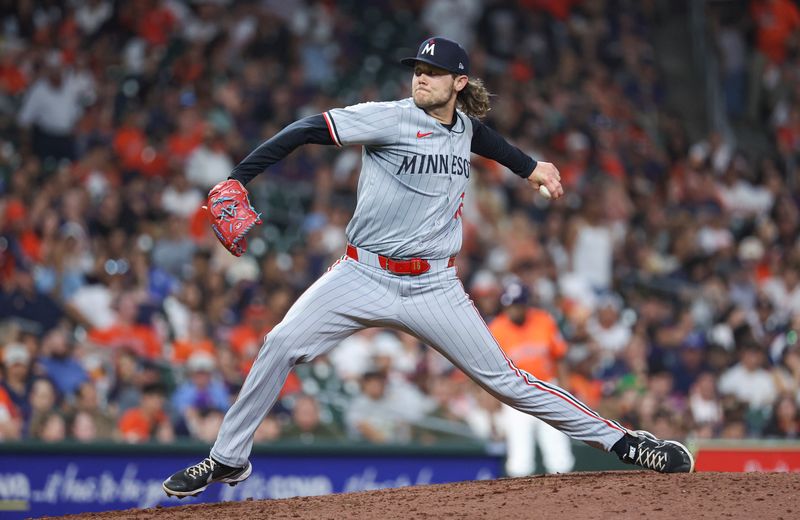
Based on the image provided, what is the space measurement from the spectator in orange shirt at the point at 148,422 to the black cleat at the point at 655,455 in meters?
4.09


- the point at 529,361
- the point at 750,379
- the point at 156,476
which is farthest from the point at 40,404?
the point at 750,379

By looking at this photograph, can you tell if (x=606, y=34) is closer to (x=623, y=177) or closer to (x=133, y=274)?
(x=623, y=177)

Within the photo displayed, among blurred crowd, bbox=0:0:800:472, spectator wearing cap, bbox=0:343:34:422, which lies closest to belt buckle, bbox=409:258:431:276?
blurred crowd, bbox=0:0:800:472

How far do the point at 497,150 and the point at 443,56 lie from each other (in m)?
0.61

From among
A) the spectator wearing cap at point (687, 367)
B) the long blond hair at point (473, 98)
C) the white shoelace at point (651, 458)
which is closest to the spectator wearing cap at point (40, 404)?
the long blond hair at point (473, 98)

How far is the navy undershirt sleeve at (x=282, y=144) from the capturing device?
4867mm

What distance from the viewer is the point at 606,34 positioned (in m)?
15.5

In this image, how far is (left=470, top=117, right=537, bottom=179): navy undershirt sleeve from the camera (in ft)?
17.6

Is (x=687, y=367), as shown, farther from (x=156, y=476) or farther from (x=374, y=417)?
(x=156, y=476)

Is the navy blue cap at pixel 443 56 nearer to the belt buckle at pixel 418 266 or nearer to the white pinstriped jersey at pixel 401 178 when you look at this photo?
the white pinstriped jersey at pixel 401 178

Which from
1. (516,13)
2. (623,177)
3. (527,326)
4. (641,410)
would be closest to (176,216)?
(527,326)

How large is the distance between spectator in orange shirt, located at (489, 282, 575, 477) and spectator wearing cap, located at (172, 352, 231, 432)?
207cm

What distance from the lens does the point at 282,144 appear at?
4859 millimetres

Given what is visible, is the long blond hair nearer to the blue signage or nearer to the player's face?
the player's face
